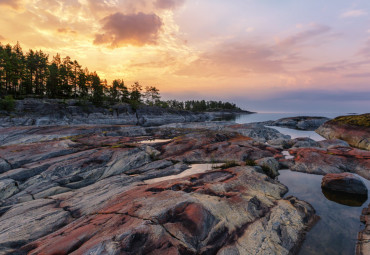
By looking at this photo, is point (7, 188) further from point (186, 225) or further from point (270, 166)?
point (270, 166)

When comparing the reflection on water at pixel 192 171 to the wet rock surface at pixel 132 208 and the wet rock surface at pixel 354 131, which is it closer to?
the wet rock surface at pixel 132 208

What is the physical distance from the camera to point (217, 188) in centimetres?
1071

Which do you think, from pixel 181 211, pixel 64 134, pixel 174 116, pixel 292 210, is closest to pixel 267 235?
pixel 292 210

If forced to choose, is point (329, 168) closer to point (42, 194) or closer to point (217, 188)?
point (217, 188)

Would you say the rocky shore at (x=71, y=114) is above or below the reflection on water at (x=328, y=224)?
above

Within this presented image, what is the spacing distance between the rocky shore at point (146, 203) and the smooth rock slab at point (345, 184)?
3973 millimetres

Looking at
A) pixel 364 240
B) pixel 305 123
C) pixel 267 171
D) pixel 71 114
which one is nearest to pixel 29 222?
pixel 364 240

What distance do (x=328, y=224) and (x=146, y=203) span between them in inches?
427

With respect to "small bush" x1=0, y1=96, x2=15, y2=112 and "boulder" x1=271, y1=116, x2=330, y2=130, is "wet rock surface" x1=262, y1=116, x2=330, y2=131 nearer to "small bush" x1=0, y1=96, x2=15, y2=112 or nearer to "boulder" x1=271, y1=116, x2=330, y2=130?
"boulder" x1=271, y1=116, x2=330, y2=130

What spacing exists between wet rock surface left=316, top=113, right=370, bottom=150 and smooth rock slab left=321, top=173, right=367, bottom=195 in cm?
2455

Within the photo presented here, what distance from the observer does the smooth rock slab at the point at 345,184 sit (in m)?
12.9

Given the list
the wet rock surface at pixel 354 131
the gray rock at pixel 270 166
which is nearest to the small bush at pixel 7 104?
the gray rock at pixel 270 166

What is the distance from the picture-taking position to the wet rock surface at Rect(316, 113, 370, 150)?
3123 centimetres

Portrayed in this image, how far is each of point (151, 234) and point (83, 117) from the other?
7752cm
